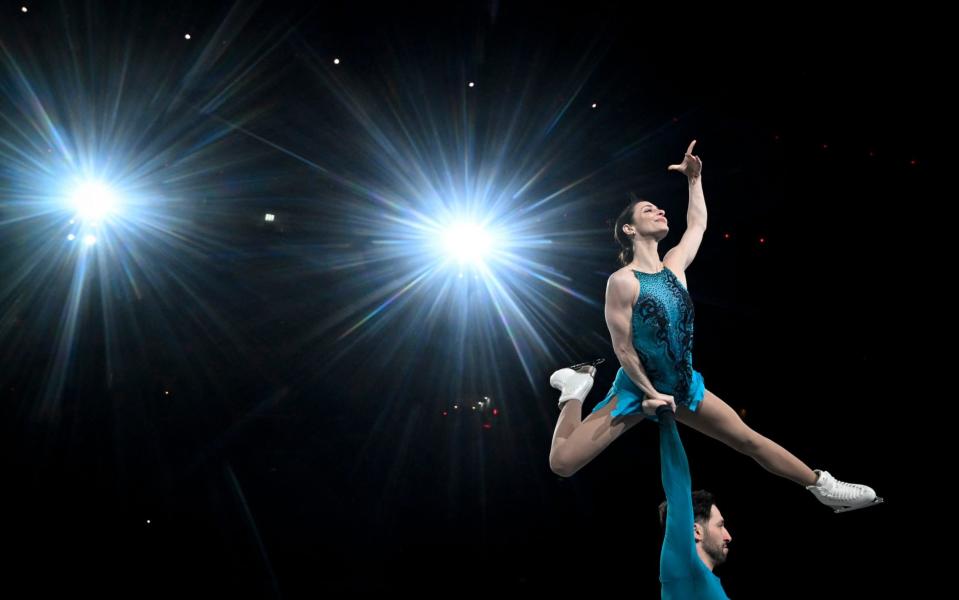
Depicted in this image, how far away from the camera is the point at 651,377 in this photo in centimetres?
250

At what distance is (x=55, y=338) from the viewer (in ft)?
16.9

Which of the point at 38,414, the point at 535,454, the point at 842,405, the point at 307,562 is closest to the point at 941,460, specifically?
the point at 842,405

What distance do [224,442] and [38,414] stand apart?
1207 mm

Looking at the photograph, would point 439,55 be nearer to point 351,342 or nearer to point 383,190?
point 383,190

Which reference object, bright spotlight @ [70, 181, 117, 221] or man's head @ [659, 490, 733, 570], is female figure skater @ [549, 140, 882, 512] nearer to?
man's head @ [659, 490, 733, 570]

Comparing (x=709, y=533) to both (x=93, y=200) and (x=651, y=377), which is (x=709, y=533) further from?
(x=93, y=200)

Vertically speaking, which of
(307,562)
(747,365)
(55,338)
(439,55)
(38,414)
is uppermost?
(439,55)

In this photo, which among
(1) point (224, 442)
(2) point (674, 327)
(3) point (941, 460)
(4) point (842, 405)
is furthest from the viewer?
(1) point (224, 442)

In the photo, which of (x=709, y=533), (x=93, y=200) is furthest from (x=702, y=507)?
(x=93, y=200)

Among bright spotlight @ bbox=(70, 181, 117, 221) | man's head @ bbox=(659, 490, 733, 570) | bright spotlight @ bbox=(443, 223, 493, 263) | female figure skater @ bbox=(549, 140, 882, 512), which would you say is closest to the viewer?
female figure skater @ bbox=(549, 140, 882, 512)

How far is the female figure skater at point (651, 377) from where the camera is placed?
8.17 ft

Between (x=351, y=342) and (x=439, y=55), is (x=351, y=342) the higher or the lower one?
the lower one

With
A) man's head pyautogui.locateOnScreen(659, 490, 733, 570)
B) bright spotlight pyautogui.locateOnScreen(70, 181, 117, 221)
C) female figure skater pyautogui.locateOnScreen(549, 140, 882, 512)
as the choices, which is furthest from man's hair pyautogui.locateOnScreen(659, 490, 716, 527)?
bright spotlight pyautogui.locateOnScreen(70, 181, 117, 221)

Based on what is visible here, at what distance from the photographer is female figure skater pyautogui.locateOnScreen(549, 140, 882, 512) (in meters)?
2.49
